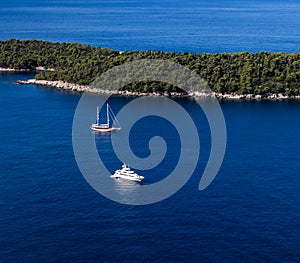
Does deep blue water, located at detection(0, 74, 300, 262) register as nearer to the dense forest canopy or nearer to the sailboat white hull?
the sailboat white hull

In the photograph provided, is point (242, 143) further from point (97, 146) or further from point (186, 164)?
point (97, 146)

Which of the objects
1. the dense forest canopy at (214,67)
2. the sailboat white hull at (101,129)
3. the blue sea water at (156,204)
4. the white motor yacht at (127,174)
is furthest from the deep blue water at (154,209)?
the dense forest canopy at (214,67)

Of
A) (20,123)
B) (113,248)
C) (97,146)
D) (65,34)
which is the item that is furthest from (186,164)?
(65,34)

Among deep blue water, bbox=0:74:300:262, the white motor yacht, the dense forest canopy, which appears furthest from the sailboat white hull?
the dense forest canopy

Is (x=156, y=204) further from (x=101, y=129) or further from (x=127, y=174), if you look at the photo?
(x=101, y=129)

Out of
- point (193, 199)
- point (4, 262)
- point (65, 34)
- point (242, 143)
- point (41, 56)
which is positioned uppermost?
point (65, 34)

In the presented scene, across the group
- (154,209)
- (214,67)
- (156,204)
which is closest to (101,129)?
(156,204)
